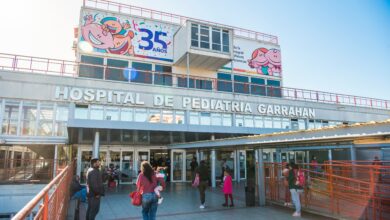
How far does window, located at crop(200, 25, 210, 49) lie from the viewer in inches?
833

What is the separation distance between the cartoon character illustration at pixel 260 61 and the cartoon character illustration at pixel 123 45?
10.5m

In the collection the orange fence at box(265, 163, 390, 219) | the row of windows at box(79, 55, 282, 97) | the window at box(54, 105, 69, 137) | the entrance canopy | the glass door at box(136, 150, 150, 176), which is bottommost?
the orange fence at box(265, 163, 390, 219)

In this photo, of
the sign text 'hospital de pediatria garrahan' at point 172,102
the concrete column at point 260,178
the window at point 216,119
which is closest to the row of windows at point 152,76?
the sign text 'hospital de pediatria garrahan' at point 172,102

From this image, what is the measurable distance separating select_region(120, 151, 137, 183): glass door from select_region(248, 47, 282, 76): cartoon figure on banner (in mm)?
13509

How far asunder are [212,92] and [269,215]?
12.2 m

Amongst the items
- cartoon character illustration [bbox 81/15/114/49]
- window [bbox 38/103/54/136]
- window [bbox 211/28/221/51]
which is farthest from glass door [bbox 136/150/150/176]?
window [bbox 211/28/221/51]

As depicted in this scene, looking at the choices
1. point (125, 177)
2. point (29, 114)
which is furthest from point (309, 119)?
point (29, 114)

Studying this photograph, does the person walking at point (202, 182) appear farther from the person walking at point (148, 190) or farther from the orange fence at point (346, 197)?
the person walking at point (148, 190)

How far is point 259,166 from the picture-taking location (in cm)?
1091

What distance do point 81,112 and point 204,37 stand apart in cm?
1007

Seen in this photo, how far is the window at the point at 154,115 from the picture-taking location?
18381 millimetres

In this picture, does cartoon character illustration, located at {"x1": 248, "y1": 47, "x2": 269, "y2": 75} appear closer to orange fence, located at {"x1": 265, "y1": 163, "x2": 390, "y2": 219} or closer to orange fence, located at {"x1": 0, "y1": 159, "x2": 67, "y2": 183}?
orange fence, located at {"x1": 265, "y1": 163, "x2": 390, "y2": 219}

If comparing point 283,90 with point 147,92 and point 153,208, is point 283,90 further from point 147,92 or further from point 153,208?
point 153,208

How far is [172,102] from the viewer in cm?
1886
